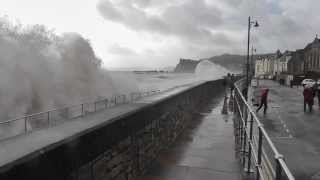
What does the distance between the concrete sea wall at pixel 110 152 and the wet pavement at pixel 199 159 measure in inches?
9.8

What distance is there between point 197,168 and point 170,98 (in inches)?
103

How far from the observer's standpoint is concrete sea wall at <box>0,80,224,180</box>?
279cm

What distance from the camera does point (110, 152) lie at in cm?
426

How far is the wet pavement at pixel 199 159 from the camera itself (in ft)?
18.4

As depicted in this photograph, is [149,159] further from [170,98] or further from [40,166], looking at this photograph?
[40,166]

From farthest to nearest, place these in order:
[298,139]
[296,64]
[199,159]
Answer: [296,64], [298,139], [199,159]

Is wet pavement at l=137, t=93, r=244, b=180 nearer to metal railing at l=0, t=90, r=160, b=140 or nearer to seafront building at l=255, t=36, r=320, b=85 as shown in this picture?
metal railing at l=0, t=90, r=160, b=140

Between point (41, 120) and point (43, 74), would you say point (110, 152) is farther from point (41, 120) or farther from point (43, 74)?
point (43, 74)

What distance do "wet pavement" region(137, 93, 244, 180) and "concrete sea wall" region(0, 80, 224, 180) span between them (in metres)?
0.25

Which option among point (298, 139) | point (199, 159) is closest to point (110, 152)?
point (199, 159)

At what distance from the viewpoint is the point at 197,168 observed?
19.5ft

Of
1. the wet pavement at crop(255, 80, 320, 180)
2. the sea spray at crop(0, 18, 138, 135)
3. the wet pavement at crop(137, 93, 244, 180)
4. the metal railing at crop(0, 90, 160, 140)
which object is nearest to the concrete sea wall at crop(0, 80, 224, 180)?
the wet pavement at crop(137, 93, 244, 180)

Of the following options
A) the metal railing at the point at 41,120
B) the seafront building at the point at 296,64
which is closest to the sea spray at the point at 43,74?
the metal railing at the point at 41,120

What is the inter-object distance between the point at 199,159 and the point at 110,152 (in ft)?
9.06
